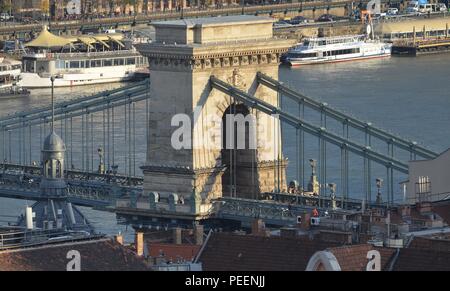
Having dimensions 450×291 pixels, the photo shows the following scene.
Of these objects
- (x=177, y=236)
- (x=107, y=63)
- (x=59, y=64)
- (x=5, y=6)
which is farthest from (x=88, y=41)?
(x=177, y=236)

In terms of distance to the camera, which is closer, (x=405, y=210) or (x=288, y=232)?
(x=288, y=232)

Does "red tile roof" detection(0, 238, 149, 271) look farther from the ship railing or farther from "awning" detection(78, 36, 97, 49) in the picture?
"awning" detection(78, 36, 97, 49)

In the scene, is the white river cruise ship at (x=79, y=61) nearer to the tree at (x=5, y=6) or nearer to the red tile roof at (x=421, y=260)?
the tree at (x=5, y=6)

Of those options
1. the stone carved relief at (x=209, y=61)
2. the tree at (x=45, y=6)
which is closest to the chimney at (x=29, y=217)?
the stone carved relief at (x=209, y=61)

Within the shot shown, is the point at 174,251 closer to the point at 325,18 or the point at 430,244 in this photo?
the point at 430,244

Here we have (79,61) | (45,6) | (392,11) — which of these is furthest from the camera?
(392,11)

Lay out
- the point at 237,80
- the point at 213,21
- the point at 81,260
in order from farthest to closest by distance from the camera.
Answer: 1. the point at 213,21
2. the point at 237,80
3. the point at 81,260
